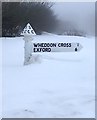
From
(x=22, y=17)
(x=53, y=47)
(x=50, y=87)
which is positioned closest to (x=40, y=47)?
(x=53, y=47)

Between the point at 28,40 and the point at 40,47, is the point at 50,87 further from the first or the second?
the point at 28,40

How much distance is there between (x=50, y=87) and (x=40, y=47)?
5.35 feet

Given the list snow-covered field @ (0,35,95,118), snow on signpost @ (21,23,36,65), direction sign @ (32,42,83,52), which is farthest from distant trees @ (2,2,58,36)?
direction sign @ (32,42,83,52)

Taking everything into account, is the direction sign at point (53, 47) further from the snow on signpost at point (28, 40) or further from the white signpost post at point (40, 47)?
the snow on signpost at point (28, 40)

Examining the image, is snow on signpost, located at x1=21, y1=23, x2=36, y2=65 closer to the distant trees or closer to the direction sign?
the direction sign

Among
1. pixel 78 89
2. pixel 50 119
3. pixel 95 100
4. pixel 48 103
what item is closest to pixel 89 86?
pixel 78 89

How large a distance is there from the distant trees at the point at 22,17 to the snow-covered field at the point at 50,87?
7515 millimetres

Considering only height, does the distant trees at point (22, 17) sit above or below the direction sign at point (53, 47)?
above

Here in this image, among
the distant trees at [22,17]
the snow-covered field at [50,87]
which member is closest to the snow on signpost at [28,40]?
the snow-covered field at [50,87]

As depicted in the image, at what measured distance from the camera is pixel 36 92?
507cm

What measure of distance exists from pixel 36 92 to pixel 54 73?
1.50 meters

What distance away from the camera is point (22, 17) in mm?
16031

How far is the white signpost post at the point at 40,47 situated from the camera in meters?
6.91

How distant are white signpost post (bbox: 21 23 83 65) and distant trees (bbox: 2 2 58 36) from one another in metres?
7.84
